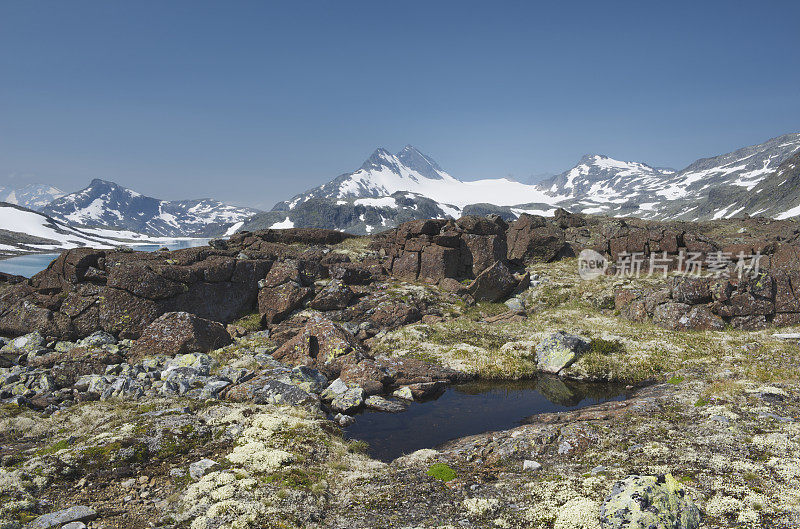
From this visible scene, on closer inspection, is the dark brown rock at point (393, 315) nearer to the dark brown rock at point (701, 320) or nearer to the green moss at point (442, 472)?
the green moss at point (442, 472)

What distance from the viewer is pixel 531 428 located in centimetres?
1527

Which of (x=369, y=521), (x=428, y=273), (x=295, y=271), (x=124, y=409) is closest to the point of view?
(x=369, y=521)

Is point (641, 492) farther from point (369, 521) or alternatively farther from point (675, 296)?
point (675, 296)

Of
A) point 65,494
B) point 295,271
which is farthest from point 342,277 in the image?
point 65,494

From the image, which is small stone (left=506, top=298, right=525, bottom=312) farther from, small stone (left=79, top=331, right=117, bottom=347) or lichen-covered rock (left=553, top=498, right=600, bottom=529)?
small stone (left=79, top=331, right=117, bottom=347)

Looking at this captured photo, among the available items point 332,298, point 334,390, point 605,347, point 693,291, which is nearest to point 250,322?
point 332,298

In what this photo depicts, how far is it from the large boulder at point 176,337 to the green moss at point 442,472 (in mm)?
18468

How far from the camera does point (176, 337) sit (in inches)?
964

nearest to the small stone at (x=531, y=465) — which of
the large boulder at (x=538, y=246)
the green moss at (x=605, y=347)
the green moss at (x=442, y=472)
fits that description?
the green moss at (x=442, y=472)

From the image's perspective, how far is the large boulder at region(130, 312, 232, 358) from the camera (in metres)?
23.9

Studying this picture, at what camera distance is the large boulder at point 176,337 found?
78.5 feet

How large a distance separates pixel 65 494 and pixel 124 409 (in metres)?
6.10

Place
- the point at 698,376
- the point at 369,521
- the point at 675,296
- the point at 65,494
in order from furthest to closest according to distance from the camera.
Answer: the point at 675,296 → the point at 698,376 → the point at 65,494 → the point at 369,521

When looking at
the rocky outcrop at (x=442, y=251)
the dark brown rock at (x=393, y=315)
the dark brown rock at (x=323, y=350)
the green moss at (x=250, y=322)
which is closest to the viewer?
the dark brown rock at (x=323, y=350)
